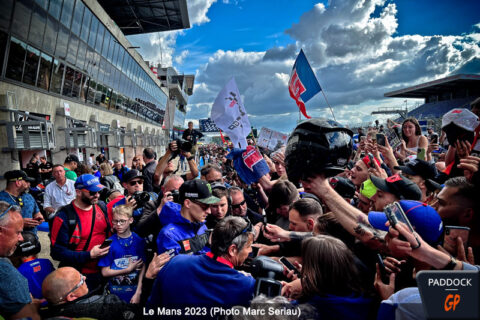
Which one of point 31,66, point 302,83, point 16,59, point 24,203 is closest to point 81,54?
point 31,66

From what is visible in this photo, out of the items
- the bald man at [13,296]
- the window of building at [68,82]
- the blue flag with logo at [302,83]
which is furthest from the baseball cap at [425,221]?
the window of building at [68,82]

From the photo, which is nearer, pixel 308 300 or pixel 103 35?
pixel 308 300

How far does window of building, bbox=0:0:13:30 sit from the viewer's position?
1025 cm

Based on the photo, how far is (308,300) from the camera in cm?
168

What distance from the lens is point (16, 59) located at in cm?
1126

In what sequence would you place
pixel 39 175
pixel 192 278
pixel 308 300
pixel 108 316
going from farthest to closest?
pixel 39 175 → pixel 108 316 → pixel 192 278 → pixel 308 300

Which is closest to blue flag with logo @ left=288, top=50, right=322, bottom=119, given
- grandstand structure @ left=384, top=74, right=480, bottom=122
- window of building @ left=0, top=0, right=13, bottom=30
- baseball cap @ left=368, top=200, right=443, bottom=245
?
baseball cap @ left=368, top=200, right=443, bottom=245

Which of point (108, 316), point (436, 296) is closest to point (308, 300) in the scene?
point (436, 296)

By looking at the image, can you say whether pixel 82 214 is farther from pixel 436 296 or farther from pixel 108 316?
pixel 436 296

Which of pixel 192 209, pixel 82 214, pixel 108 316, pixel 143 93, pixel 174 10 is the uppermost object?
pixel 174 10

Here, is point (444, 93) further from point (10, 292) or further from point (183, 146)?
point (10, 292)

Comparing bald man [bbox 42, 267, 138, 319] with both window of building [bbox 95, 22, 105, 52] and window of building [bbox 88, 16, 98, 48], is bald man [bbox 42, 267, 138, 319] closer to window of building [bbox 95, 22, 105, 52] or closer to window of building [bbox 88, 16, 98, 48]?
window of building [bbox 88, 16, 98, 48]

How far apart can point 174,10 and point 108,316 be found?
144 feet

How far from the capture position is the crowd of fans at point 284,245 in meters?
1.63
